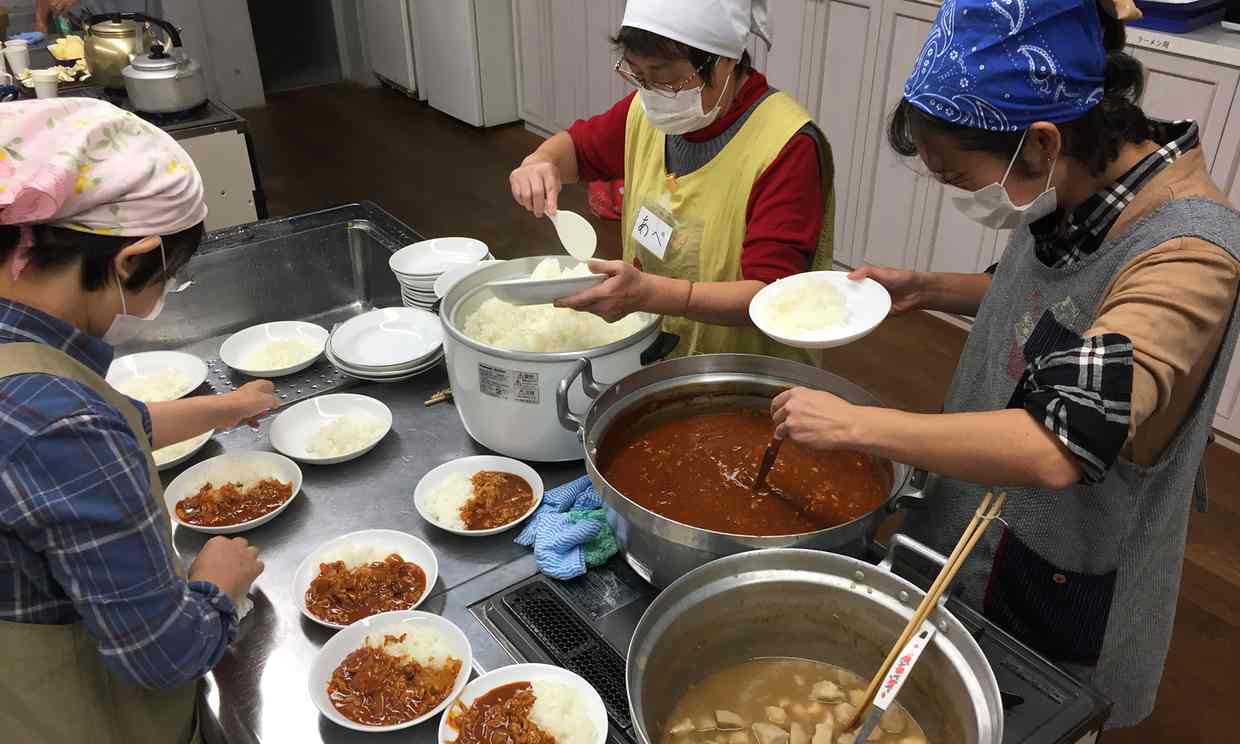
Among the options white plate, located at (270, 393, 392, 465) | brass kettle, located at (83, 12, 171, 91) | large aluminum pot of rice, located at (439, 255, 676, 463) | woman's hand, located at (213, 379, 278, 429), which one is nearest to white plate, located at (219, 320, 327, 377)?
white plate, located at (270, 393, 392, 465)

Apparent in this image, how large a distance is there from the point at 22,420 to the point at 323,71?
7.53m

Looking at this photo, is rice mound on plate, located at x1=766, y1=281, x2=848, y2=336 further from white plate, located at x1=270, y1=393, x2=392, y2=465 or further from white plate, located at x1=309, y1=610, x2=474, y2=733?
white plate, located at x1=270, y1=393, x2=392, y2=465

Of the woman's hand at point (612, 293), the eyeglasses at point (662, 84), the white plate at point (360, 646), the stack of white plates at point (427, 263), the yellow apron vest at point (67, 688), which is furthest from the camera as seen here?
the stack of white plates at point (427, 263)

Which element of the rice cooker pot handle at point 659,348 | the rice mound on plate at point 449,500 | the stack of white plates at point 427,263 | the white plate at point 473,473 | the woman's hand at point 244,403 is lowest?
the rice mound on plate at point 449,500

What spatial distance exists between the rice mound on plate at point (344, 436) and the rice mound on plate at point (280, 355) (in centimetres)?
27

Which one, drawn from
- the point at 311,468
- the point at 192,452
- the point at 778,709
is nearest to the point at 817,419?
the point at 778,709

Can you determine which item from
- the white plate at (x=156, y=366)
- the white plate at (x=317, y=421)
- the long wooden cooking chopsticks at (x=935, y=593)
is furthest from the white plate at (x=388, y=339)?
the long wooden cooking chopsticks at (x=935, y=593)

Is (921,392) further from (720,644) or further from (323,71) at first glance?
(323,71)

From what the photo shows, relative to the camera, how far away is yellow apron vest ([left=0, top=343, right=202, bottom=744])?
3.49 ft

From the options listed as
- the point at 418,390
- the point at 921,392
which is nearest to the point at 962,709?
the point at 418,390

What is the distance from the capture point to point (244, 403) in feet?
5.31

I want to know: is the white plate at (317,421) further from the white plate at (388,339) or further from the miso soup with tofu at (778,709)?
the miso soup with tofu at (778,709)

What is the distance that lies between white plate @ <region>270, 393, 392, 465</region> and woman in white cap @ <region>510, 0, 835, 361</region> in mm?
498

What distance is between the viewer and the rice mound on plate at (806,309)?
147 centimetres
